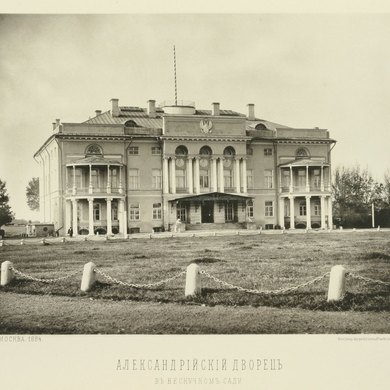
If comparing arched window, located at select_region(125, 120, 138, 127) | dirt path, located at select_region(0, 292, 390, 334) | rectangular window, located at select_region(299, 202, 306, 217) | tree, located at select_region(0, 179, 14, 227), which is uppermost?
arched window, located at select_region(125, 120, 138, 127)

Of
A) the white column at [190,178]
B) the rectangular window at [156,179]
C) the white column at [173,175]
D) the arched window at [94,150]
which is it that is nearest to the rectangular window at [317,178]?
the white column at [190,178]

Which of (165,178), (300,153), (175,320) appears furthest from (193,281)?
(300,153)

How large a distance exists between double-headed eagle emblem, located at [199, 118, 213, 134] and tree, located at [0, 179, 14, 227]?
19720 millimetres

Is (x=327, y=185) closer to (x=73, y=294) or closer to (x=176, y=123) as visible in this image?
(x=176, y=123)

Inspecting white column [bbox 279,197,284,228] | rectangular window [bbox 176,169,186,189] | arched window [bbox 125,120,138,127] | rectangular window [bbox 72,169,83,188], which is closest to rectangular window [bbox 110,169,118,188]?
rectangular window [bbox 72,169,83,188]

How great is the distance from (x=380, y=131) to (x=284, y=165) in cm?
2237

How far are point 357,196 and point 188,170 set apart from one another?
12843 mm

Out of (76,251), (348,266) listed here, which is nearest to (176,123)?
(76,251)

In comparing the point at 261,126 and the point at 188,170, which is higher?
the point at 261,126

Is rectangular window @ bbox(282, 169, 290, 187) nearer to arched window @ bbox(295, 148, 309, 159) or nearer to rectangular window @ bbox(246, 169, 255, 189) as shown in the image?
arched window @ bbox(295, 148, 309, 159)

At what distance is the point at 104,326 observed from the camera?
948 cm

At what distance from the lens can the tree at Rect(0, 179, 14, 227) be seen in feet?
42.0

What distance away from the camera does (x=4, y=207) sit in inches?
566

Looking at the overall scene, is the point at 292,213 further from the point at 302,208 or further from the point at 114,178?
the point at 114,178
